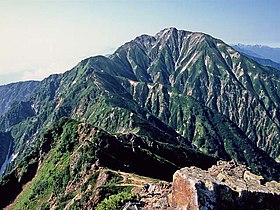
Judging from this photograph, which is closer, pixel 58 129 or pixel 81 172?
pixel 81 172

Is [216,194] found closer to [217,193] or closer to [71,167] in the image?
[217,193]

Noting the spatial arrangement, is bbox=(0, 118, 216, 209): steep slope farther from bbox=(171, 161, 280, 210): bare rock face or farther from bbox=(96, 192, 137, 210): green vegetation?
bbox=(171, 161, 280, 210): bare rock face

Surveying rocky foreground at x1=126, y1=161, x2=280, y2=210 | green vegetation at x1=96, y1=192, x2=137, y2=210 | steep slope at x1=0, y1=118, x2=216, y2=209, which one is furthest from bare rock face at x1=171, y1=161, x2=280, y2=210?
steep slope at x1=0, y1=118, x2=216, y2=209

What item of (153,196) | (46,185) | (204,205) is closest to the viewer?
(204,205)

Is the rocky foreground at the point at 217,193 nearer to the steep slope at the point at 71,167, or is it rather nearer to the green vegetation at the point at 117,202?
the green vegetation at the point at 117,202

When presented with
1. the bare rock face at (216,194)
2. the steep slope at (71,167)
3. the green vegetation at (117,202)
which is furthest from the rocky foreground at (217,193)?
the steep slope at (71,167)

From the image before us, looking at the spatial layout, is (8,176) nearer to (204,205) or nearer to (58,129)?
(58,129)

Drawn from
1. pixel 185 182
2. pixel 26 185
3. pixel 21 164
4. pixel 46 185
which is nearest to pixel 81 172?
pixel 46 185

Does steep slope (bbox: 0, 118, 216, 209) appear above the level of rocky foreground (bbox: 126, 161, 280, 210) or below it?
below
